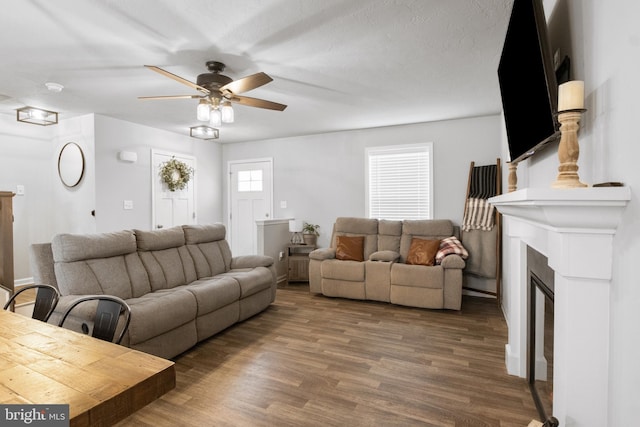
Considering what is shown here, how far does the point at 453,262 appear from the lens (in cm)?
384

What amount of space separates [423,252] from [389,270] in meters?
0.50

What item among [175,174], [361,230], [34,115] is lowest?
[361,230]

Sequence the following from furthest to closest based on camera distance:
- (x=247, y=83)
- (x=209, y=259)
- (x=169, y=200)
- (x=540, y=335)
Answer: (x=169, y=200) → (x=209, y=259) → (x=247, y=83) → (x=540, y=335)

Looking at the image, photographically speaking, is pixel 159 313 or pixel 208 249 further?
pixel 208 249

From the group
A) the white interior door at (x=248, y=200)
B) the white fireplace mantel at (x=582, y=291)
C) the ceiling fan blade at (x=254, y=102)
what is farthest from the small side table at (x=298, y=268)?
the white fireplace mantel at (x=582, y=291)

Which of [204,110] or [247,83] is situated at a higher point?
[247,83]

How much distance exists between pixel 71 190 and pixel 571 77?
575 cm

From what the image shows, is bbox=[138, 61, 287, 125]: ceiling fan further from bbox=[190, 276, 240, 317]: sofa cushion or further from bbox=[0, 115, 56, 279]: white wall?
bbox=[0, 115, 56, 279]: white wall

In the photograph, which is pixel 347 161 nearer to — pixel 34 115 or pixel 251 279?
pixel 251 279

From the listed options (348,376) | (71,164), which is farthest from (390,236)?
(71,164)

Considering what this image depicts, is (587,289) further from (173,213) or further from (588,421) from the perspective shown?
(173,213)

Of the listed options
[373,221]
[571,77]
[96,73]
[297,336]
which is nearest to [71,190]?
[96,73]

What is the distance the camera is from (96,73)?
10.0 ft

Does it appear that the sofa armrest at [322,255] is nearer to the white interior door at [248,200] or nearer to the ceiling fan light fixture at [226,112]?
the white interior door at [248,200]
